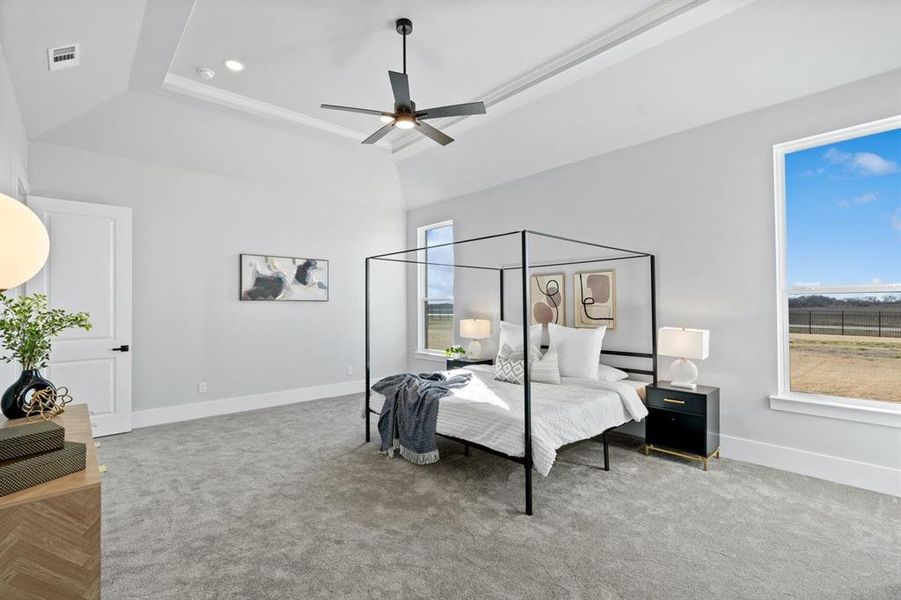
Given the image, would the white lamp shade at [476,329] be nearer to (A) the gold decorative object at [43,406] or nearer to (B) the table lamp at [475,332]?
(B) the table lamp at [475,332]

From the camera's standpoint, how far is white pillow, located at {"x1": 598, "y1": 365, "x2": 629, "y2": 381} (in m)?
4.10

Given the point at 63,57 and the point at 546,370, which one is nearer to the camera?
the point at 63,57

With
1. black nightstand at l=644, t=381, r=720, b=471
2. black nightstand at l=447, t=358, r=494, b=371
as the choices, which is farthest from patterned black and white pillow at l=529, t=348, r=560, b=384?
black nightstand at l=447, t=358, r=494, b=371

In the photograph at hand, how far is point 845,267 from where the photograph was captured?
334 cm

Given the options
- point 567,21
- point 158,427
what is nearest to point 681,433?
point 567,21

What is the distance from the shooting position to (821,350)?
11.4 ft

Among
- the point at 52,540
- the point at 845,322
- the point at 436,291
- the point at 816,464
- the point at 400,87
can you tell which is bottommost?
the point at 816,464

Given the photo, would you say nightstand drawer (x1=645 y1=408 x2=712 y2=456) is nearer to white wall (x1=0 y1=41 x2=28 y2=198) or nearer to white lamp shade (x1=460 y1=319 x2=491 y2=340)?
white lamp shade (x1=460 y1=319 x2=491 y2=340)

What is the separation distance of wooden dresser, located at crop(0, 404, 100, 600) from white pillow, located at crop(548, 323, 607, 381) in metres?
3.58

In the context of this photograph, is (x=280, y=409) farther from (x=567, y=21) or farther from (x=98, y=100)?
(x=567, y=21)

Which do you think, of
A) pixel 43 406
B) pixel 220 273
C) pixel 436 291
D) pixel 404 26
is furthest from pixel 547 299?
pixel 43 406

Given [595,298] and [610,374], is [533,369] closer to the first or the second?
[610,374]

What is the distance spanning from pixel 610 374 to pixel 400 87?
3.03 metres

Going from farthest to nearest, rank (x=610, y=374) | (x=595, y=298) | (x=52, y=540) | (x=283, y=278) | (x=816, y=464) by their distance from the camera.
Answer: (x=283, y=278), (x=595, y=298), (x=610, y=374), (x=816, y=464), (x=52, y=540)
